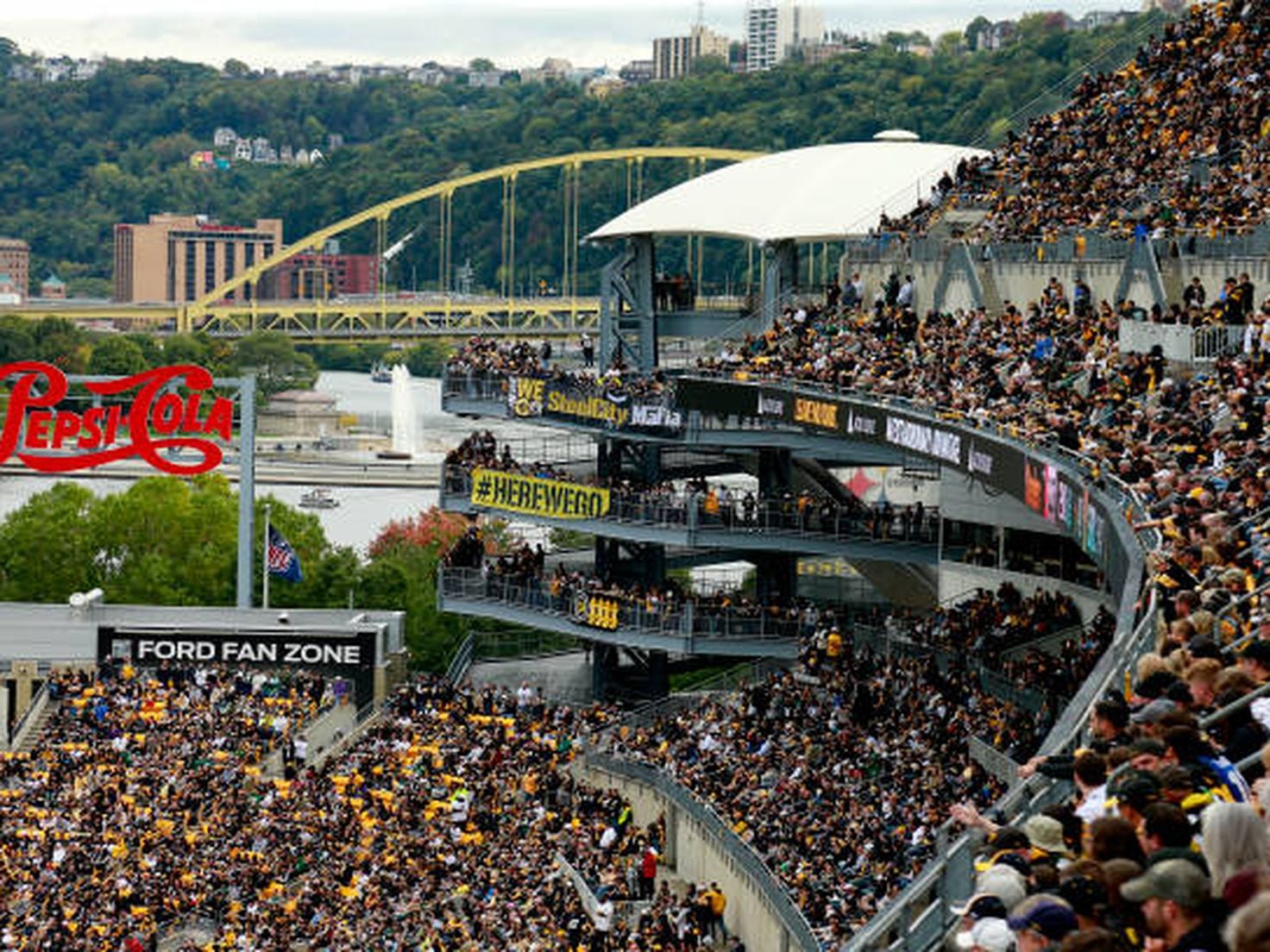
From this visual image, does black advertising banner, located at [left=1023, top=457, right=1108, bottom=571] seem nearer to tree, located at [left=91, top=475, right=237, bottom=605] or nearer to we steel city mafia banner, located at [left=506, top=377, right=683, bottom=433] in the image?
we steel city mafia banner, located at [left=506, top=377, right=683, bottom=433]

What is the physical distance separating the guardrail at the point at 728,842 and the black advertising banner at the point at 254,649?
8667mm

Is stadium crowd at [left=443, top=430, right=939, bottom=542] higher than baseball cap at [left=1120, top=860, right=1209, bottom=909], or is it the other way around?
baseball cap at [left=1120, top=860, right=1209, bottom=909]

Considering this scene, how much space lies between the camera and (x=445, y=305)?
14075 cm

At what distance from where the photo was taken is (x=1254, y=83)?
40.5m

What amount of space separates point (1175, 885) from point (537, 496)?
42769 mm

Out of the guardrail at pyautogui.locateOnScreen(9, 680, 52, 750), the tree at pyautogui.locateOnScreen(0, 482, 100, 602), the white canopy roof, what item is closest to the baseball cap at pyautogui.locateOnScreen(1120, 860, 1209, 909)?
the guardrail at pyautogui.locateOnScreen(9, 680, 52, 750)

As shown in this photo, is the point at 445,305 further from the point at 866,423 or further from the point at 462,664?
the point at 866,423

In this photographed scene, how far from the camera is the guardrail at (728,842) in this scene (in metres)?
28.6

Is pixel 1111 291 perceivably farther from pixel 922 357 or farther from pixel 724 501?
pixel 724 501

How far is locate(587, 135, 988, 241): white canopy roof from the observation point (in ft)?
183

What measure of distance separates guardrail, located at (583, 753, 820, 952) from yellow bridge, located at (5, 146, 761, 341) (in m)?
69.0

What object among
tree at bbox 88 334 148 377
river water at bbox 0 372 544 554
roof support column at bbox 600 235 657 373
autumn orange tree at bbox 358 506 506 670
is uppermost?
roof support column at bbox 600 235 657 373

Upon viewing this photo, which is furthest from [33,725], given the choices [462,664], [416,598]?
[416,598]

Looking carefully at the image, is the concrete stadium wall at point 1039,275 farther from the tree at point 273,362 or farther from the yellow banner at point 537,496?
the tree at point 273,362
